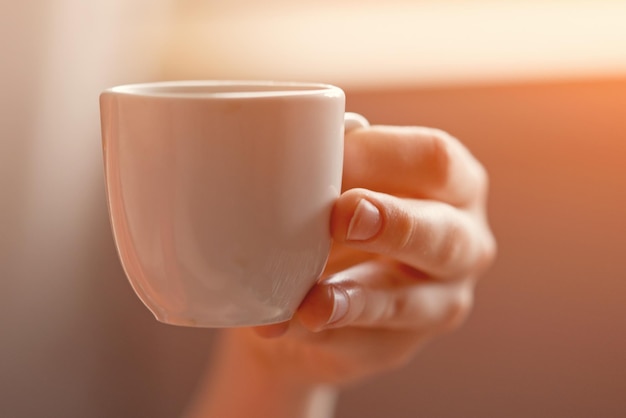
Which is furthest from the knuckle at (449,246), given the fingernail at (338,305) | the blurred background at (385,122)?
the blurred background at (385,122)

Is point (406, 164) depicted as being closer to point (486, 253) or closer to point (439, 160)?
point (439, 160)

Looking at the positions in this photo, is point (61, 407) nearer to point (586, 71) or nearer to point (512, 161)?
point (512, 161)

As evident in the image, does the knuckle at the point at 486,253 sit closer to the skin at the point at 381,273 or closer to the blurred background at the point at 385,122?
the skin at the point at 381,273

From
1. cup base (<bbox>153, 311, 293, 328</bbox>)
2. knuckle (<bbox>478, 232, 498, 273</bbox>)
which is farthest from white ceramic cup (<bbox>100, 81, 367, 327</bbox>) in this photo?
knuckle (<bbox>478, 232, 498, 273</bbox>)

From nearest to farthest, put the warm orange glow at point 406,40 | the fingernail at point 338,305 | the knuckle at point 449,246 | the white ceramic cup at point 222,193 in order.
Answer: the white ceramic cup at point 222,193 < the fingernail at point 338,305 < the knuckle at point 449,246 < the warm orange glow at point 406,40

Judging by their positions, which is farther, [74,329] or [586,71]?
[74,329]

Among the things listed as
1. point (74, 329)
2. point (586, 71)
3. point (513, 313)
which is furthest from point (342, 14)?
point (74, 329)

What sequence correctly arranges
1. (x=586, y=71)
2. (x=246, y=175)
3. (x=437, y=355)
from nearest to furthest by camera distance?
(x=246, y=175), (x=586, y=71), (x=437, y=355)
